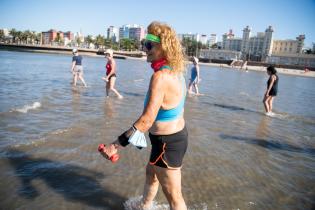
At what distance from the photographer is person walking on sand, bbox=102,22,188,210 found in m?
2.65

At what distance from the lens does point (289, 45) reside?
519 ft

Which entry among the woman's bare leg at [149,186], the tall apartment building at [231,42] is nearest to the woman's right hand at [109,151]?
the woman's bare leg at [149,186]

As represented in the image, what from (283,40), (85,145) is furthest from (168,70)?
(283,40)

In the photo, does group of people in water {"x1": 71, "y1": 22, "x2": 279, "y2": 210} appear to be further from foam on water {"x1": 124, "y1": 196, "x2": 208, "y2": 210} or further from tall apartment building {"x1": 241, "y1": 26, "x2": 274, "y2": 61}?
tall apartment building {"x1": 241, "y1": 26, "x2": 274, "y2": 61}

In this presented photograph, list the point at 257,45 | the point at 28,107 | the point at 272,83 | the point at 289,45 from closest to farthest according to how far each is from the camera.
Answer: the point at 28,107, the point at 272,83, the point at 289,45, the point at 257,45

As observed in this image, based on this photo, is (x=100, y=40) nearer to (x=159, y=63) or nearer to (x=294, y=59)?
(x=294, y=59)

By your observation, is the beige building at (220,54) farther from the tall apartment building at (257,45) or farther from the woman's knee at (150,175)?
the woman's knee at (150,175)

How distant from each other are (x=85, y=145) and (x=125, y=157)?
108 centimetres

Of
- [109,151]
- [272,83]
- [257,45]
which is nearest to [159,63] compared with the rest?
[109,151]

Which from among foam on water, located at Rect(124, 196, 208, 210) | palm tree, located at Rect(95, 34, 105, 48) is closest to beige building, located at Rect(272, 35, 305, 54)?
palm tree, located at Rect(95, 34, 105, 48)

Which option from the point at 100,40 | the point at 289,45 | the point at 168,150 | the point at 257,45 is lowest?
the point at 168,150

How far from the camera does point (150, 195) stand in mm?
3492

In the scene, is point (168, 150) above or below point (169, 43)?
below

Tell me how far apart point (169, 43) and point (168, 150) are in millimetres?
1085
